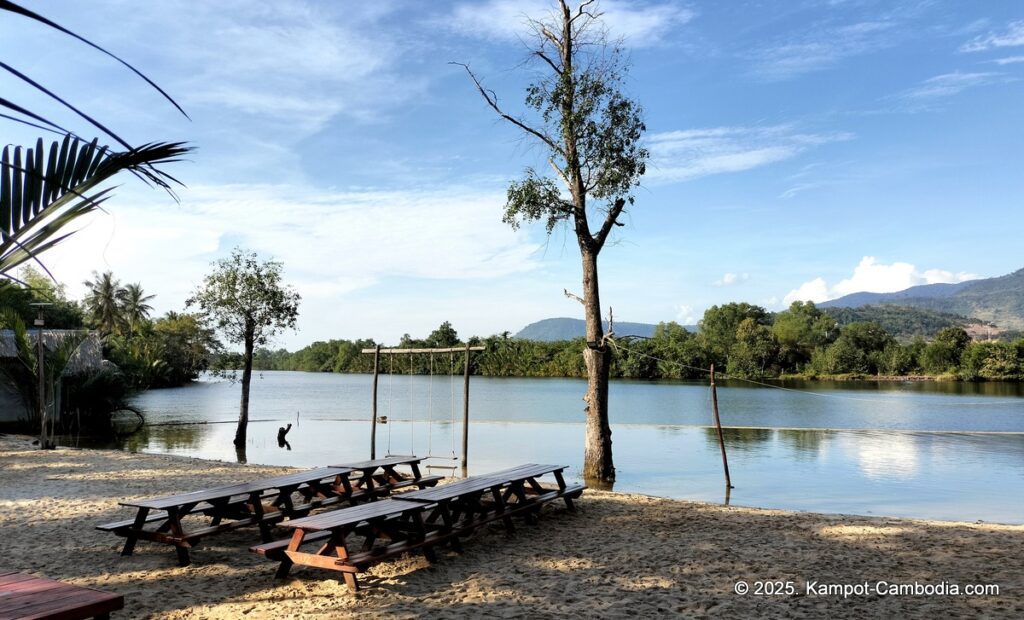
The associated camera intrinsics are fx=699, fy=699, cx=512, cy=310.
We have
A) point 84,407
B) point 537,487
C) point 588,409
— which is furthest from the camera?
point 84,407

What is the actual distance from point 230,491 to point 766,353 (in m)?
75.9

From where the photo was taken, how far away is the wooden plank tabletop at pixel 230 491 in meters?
6.24

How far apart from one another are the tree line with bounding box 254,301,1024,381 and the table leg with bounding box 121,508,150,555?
52.4 m

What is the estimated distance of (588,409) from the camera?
13312 millimetres

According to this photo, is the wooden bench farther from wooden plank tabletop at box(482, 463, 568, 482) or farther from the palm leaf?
the palm leaf

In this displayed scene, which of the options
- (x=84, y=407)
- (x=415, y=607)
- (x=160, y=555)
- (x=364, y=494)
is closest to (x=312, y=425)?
(x=84, y=407)

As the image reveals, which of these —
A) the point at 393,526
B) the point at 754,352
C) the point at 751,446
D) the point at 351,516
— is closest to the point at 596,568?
the point at 393,526

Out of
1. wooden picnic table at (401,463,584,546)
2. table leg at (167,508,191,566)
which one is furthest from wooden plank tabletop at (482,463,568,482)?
table leg at (167,508,191,566)

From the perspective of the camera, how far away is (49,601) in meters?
3.61

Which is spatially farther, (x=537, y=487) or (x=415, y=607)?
(x=537, y=487)

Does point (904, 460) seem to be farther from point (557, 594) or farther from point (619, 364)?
point (619, 364)

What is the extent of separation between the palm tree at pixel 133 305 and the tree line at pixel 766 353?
50.1 feet

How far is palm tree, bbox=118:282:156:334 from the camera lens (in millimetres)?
59631

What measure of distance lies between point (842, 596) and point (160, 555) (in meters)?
5.83
